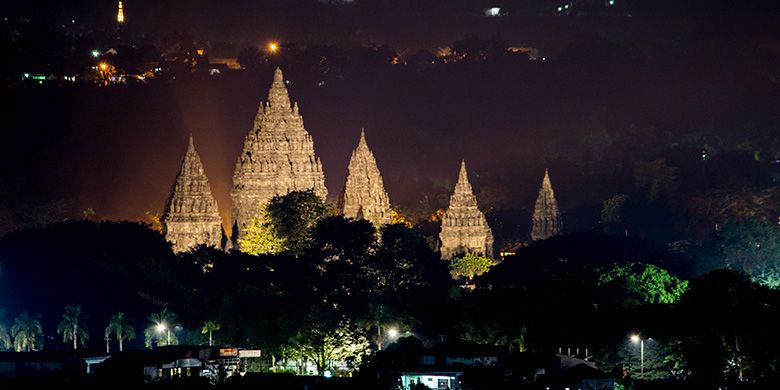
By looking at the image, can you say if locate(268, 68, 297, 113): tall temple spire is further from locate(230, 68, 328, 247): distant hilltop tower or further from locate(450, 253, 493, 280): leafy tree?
locate(450, 253, 493, 280): leafy tree

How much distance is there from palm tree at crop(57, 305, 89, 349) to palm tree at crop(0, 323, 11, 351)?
191cm

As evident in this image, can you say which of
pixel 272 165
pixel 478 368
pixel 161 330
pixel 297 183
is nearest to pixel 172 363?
pixel 478 368

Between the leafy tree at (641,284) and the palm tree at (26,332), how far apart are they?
22.4 meters

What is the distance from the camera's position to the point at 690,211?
530 ft

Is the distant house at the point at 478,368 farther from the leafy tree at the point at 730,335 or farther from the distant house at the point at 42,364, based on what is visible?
the distant house at the point at 42,364

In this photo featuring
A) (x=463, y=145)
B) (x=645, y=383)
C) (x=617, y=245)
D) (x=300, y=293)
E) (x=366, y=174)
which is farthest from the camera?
(x=463, y=145)

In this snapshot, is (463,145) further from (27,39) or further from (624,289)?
(624,289)

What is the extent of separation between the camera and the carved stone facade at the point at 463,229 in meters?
134

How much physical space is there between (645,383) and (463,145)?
353ft

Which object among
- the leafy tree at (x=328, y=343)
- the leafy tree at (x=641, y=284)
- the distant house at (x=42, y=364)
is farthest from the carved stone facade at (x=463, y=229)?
the distant house at (x=42, y=364)

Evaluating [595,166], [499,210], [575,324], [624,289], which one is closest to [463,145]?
[595,166]

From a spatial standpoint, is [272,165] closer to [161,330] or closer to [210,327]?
[161,330]

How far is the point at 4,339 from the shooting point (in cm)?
9950

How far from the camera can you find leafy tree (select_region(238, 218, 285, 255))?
116812 millimetres
